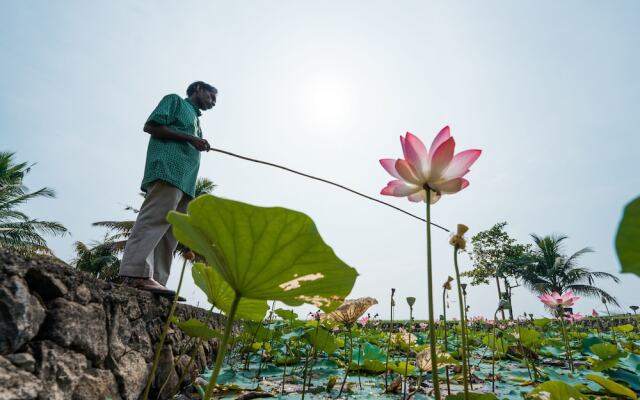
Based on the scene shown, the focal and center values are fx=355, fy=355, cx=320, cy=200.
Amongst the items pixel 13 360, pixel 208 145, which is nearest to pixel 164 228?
pixel 208 145

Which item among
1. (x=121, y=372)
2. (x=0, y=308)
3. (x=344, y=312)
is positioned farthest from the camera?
(x=344, y=312)

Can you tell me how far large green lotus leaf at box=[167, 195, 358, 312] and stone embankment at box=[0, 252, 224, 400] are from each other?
40cm

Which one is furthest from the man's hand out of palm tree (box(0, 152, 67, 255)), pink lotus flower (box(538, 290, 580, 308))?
palm tree (box(0, 152, 67, 255))

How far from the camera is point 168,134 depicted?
1.95 metres

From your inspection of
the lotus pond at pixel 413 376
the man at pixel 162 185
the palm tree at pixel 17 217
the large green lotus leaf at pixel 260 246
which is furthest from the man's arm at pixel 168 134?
the palm tree at pixel 17 217

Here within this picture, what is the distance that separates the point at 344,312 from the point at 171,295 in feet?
2.86

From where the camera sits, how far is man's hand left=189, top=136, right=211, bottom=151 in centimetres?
200

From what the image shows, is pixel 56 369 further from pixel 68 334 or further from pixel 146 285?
pixel 146 285

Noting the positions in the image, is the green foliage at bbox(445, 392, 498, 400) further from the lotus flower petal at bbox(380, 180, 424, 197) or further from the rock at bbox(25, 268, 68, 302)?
the rock at bbox(25, 268, 68, 302)

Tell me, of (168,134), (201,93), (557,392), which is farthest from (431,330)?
(201,93)

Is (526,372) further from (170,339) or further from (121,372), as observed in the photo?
(121,372)

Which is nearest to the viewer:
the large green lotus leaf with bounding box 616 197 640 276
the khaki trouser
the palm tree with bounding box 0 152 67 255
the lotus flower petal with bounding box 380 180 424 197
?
the large green lotus leaf with bounding box 616 197 640 276

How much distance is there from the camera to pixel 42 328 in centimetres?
90

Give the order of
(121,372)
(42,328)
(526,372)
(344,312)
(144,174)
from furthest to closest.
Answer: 1. (526,372)
2. (144,174)
3. (344,312)
4. (121,372)
5. (42,328)
